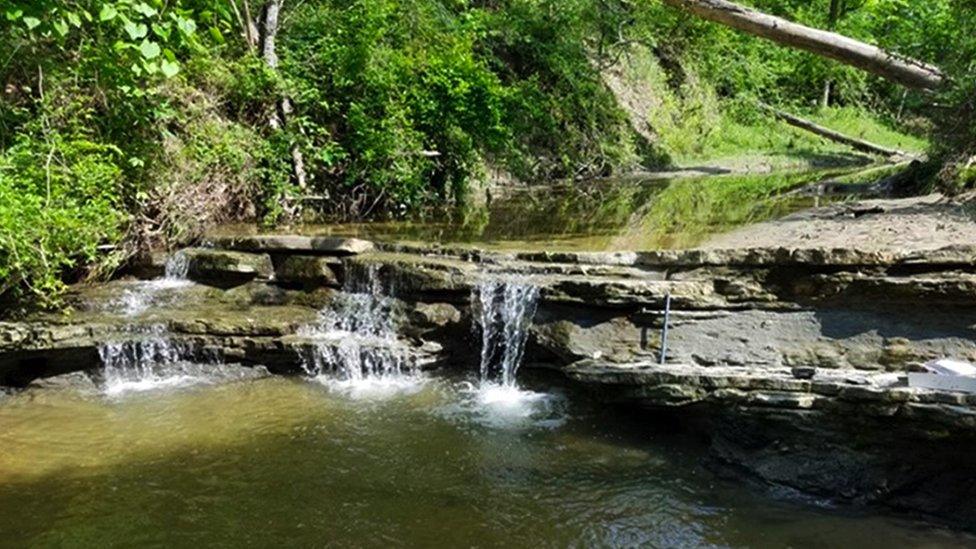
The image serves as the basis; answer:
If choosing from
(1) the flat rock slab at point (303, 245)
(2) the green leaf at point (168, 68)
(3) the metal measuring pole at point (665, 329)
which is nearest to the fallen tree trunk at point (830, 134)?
(1) the flat rock slab at point (303, 245)

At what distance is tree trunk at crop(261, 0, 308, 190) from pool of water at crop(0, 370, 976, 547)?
16.3 ft

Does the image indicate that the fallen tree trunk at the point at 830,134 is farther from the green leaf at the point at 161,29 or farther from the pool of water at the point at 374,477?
the green leaf at the point at 161,29

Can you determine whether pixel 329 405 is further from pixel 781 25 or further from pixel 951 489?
pixel 781 25

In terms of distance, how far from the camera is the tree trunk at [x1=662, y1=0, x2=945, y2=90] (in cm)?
1017

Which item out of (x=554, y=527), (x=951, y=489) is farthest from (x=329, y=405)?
(x=951, y=489)

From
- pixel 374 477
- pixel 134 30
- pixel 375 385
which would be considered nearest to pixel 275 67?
pixel 375 385

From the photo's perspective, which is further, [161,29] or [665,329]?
[665,329]

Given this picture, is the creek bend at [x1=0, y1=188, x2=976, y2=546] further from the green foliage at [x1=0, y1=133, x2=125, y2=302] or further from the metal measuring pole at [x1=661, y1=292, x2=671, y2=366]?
the green foliage at [x1=0, y1=133, x2=125, y2=302]

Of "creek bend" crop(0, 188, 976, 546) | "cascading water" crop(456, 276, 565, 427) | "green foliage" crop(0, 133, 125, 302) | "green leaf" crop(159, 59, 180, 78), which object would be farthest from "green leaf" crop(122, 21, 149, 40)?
"cascading water" crop(456, 276, 565, 427)

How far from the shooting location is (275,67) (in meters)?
11.1

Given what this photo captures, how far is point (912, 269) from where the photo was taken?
5.74 metres

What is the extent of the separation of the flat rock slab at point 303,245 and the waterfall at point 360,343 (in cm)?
48

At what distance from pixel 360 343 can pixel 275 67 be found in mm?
5647

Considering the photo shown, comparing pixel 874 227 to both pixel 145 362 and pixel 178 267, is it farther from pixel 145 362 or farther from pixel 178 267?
pixel 178 267
